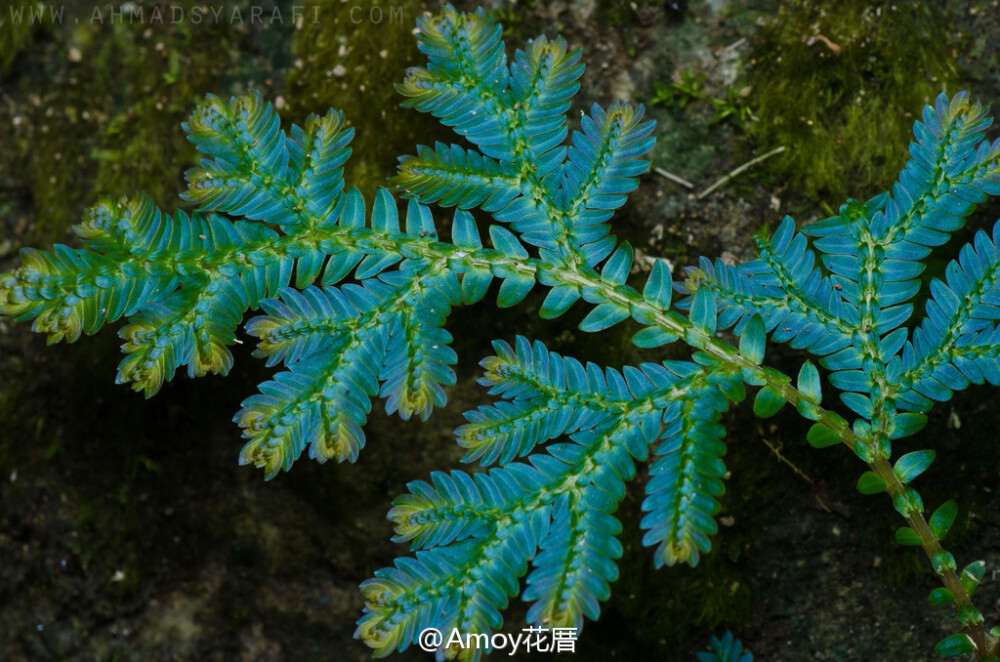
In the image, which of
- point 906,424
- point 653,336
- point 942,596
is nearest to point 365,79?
point 653,336

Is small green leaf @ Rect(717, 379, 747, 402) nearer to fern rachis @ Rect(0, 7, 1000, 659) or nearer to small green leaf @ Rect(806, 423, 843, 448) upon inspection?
fern rachis @ Rect(0, 7, 1000, 659)

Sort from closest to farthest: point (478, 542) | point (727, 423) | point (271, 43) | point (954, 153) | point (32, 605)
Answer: point (478, 542), point (954, 153), point (727, 423), point (271, 43), point (32, 605)

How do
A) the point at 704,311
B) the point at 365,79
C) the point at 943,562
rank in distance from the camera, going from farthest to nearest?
the point at 365,79 → the point at 704,311 → the point at 943,562

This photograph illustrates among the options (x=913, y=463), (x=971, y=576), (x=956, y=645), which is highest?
(x=913, y=463)

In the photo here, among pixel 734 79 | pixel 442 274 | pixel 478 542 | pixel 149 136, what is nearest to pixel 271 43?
pixel 149 136

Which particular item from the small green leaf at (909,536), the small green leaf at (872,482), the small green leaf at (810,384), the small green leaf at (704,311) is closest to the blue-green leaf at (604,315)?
the small green leaf at (704,311)

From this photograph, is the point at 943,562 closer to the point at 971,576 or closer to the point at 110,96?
the point at 971,576

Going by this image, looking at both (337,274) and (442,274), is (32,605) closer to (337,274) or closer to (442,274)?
(337,274)
